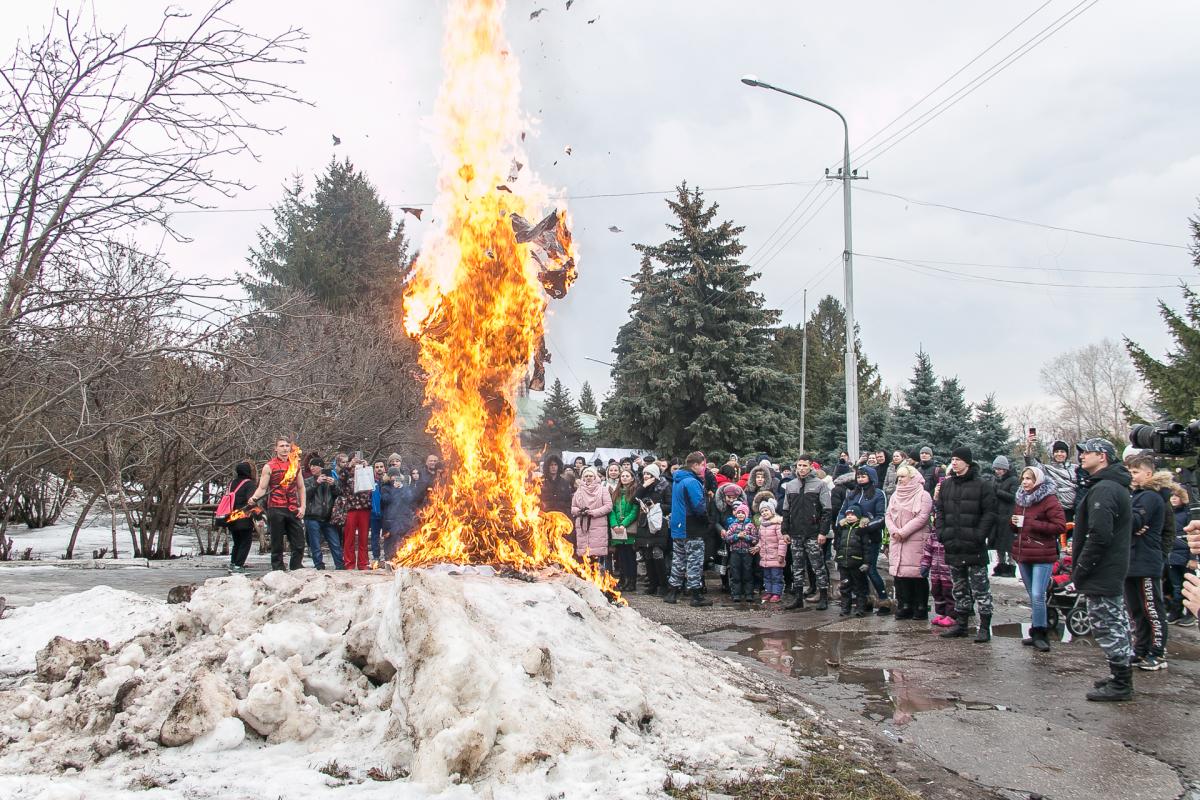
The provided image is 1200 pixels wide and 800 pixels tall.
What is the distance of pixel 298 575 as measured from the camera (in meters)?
6.49

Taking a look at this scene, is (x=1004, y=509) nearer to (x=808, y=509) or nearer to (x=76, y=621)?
(x=808, y=509)

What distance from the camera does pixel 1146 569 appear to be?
7.12 m

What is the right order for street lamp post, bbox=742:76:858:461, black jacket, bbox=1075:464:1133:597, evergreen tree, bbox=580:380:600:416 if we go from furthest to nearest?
evergreen tree, bbox=580:380:600:416, street lamp post, bbox=742:76:858:461, black jacket, bbox=1075:464:1133:597

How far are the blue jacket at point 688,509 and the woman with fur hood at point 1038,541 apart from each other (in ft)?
13.5

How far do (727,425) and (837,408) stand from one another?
14.3 feet

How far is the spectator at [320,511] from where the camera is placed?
12352 millimetres

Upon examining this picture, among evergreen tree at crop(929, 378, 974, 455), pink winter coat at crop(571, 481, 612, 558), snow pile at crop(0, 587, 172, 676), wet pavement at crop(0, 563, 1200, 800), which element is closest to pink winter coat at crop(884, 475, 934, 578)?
wet pavement at crop(0, 563, 1200, 800)

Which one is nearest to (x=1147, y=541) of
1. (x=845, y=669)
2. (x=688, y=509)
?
(x=845, y=669)

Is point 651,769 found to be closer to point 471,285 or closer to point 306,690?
point 306,690

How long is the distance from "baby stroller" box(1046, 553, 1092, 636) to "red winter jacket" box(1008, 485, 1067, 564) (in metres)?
0.47

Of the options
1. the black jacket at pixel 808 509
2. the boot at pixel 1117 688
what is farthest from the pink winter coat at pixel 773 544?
the boot at pixel 1117 688

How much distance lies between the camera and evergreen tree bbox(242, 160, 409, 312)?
32219 millimetres

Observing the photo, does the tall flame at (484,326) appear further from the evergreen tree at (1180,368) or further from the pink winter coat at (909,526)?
the evergreen tree at (1180,368)

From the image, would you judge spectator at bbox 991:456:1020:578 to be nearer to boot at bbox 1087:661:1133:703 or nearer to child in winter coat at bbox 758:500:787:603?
boot at bbox 1087:661:1133:703
